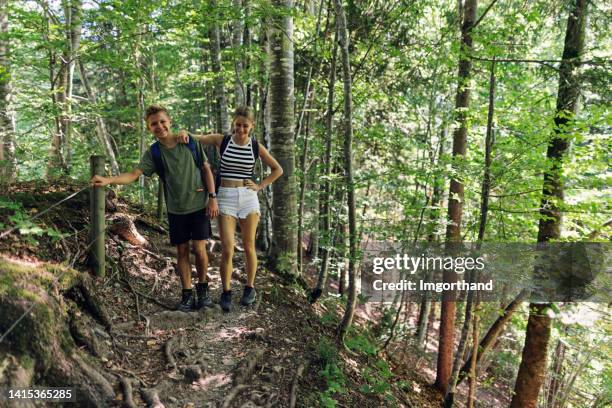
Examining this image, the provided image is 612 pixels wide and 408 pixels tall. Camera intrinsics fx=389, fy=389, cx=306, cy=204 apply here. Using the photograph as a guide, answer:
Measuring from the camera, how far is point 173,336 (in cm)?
447

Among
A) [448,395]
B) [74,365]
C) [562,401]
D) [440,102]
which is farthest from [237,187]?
[562,401]

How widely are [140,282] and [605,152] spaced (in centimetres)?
840

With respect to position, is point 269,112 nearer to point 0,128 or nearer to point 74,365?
point 74,365

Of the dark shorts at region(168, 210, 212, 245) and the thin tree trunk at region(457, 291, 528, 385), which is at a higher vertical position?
the dark shorts at region(168, 210, 212, 245)

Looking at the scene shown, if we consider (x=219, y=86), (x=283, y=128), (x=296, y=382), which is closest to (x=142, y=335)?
(x=296, y=382)

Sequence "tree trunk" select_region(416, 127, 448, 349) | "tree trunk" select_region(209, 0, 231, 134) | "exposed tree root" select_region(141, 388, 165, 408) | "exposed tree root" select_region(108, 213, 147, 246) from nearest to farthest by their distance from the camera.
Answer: "exposed tree root" select_region(141, 388, 165, 408) < "exposed tree root" select_region(108, 213, 147, 246) < "tree trunk" select_region(416, 127, 448, 349) < "tree trunk" select_region(209, 0, 231, 134)

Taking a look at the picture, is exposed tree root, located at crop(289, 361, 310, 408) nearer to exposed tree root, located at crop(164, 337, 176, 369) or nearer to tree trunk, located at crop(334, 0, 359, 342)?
exposed tree root, located at crop(164, 337, 176, 369)

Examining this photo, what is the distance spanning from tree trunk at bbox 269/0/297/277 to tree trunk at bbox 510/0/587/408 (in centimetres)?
432

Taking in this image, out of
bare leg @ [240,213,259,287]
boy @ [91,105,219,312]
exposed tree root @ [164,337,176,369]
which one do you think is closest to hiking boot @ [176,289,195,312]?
boy @ [91,105,219,312]

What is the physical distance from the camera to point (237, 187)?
4.90m

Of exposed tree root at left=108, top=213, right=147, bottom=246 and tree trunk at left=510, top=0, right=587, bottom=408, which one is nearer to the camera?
exposed tree root at left=108, top=213, right=147, bottom=246

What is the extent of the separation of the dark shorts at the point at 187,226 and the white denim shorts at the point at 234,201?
0.85ft

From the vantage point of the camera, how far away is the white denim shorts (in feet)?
16.1

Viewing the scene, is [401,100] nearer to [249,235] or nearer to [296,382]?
[249,235]
